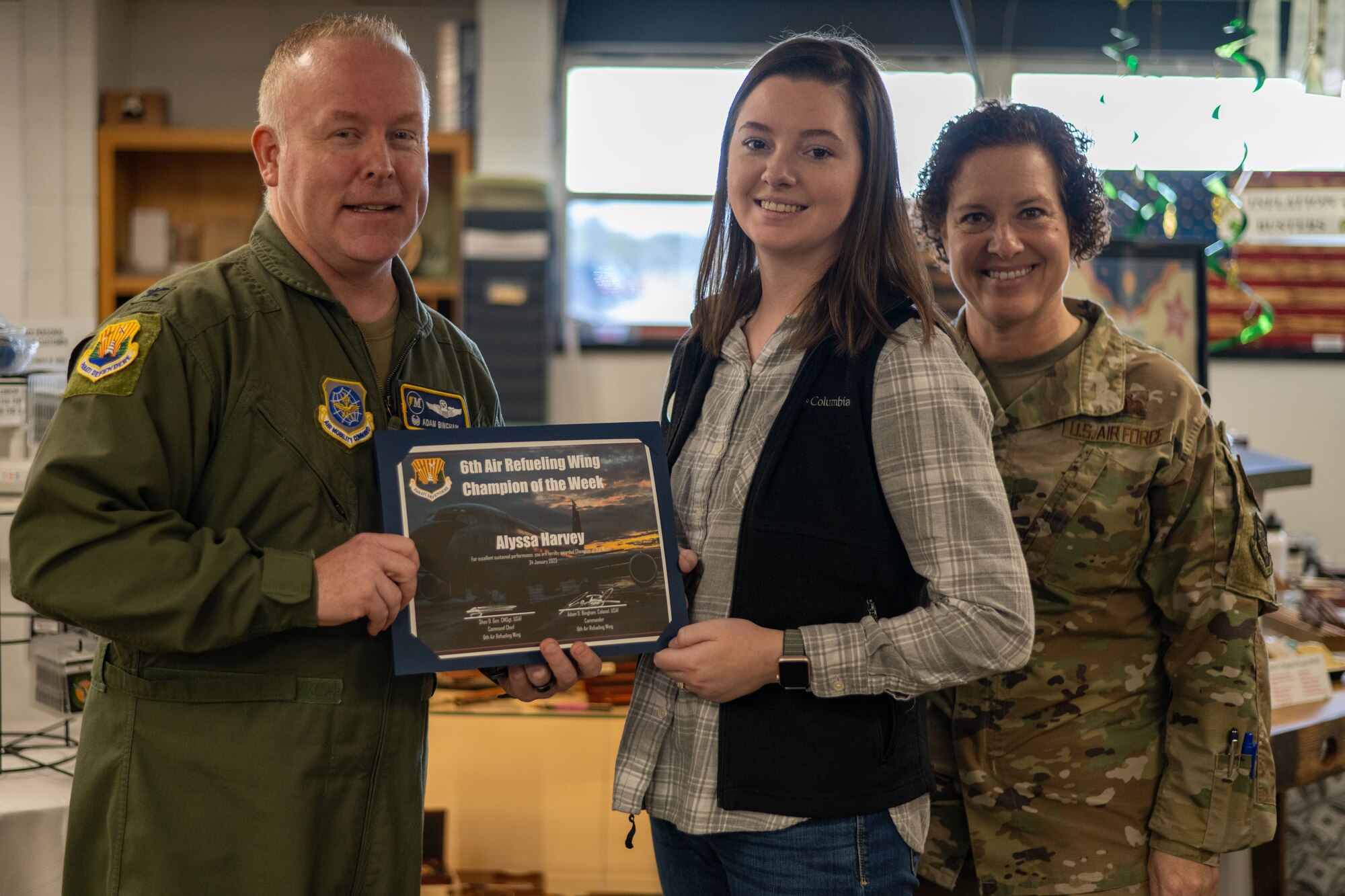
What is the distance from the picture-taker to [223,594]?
A: 1.22 meters

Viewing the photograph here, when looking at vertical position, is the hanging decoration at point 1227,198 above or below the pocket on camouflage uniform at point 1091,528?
above

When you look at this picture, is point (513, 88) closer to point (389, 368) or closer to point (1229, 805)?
point (389, 368)

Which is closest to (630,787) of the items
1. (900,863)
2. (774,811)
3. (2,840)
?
(774,811)

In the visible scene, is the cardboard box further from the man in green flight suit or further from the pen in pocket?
the pen in pocket

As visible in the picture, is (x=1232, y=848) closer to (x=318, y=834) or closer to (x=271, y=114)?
(x=318, y=834)

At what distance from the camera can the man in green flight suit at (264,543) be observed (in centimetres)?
122

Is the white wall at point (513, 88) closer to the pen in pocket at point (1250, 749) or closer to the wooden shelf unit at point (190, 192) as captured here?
the wooden shelf unit at point (190, 192)

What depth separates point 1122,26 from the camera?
466cm

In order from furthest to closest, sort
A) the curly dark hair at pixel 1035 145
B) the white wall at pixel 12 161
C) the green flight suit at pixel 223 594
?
1. the white wall at pixel 12 161
2. the curly dark hair at pixel 1035 145
3. the green flight suit at pixel 223 594

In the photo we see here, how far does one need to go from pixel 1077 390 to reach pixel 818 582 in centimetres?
66

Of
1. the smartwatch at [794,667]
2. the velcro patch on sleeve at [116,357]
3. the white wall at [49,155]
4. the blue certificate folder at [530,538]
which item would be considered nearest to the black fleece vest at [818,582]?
the smartwatch at [794,667]

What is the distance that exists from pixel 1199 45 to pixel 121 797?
5456 mm

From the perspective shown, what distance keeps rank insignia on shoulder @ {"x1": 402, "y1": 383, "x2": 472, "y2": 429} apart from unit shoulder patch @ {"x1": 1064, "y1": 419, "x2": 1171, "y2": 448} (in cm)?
96

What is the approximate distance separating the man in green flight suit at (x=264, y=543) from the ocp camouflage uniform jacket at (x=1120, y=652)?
2.53ft
